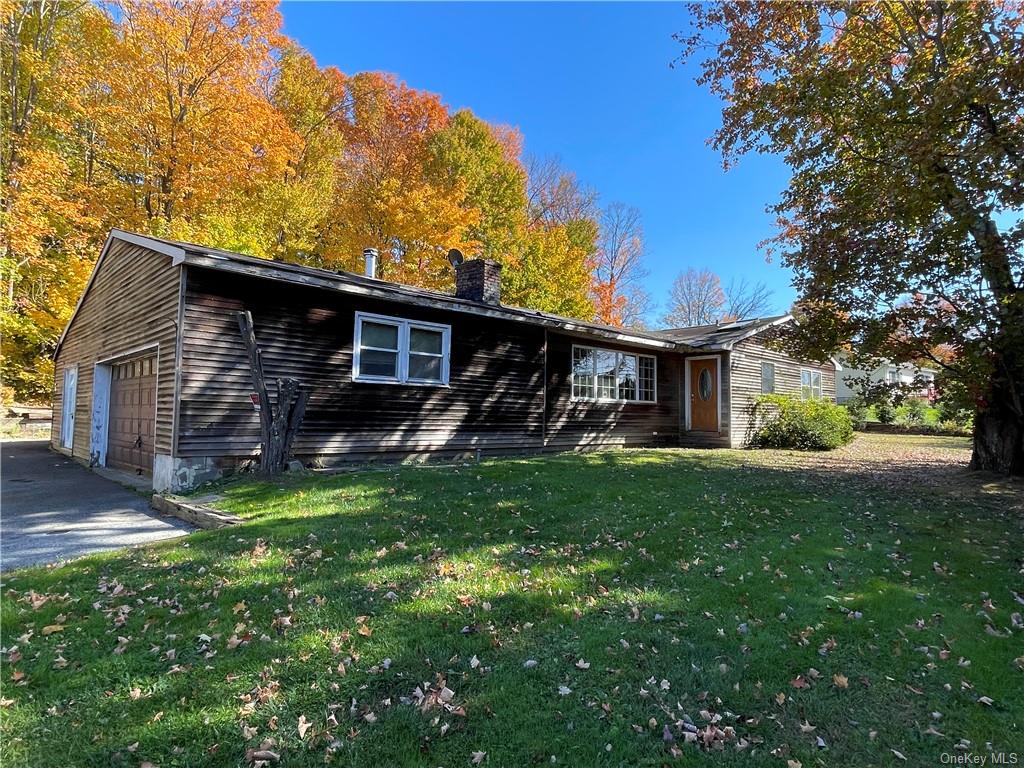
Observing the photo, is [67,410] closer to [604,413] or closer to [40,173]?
[40,173]

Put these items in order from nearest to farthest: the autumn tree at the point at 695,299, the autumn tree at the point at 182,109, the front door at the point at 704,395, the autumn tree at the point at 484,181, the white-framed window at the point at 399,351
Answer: the white-framed window at the point at 399,351
the autumn tree at the point at 182,109
the front door at the point at 704,395
the autumn tree at the point at 484,181
the autumn tree at the point at 695,299

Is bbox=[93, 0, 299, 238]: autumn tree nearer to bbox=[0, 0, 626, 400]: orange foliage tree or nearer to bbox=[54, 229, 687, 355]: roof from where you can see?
bbox=[0, 0, 626, 400]: orange foliage tree

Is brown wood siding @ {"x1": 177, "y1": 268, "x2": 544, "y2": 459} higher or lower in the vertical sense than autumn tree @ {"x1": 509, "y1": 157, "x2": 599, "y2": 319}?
lower

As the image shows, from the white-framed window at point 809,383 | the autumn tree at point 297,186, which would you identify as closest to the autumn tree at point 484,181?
the autumn tree at point 297,186

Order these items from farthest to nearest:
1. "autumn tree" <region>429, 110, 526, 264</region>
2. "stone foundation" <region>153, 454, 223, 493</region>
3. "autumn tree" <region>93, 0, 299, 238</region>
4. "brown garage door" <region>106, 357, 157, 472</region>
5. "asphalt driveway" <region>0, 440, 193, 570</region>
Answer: "autumn tree" <region>429, 110, 526, 264</region>
"autumn tree" <region>93, 0, 299, 238</region>
"brown garage door" <region>106, 357, 157, 472</region>
"stone foundation" <region>153, 454, 223, 493</region>
"asphalt driveway" <region>0, 440, 193, 570</region>

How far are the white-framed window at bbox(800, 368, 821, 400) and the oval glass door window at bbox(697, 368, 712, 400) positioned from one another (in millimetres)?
5657

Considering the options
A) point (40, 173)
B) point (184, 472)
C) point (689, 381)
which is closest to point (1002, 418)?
point (689, 381)

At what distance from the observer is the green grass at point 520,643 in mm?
2529

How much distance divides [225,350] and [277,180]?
1270cm

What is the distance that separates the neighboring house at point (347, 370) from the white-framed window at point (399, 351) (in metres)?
0.03

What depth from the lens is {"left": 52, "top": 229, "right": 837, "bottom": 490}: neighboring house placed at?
28.1ft

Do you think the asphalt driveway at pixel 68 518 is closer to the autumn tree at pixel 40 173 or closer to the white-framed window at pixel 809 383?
the autumn tree at pixel 40 173

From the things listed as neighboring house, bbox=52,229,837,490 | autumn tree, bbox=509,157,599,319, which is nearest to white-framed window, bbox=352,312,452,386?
neighboring house, bbox=52,229,837,490

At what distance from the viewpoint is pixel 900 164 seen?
753 cm
